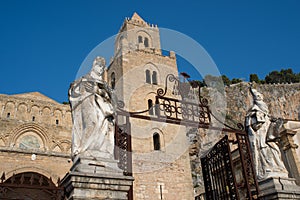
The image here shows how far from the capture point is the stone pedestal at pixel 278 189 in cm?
594

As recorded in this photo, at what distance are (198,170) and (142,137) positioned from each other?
13.4 metres

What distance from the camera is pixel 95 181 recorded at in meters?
3.91

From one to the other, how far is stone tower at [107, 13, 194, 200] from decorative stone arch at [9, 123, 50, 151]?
722 centimetres

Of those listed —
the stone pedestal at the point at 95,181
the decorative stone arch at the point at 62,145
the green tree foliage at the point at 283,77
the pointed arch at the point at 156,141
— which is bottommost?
the stone pedestal at the point at 95,181

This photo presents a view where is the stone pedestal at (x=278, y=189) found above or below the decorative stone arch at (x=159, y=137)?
below

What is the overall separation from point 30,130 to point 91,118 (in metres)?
22.4

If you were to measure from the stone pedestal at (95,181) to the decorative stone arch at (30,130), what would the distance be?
70.5 ft

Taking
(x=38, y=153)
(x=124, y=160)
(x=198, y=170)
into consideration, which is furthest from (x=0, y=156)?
(x=198, y=170)

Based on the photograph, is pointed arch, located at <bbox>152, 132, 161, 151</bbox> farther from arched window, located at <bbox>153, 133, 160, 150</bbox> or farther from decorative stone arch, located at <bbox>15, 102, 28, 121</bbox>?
decorative stone arch, located at <bbox>15, 102, 28, 121</bbox>

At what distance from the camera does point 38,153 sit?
669 inches

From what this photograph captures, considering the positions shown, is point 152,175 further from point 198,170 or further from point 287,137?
point 198,170

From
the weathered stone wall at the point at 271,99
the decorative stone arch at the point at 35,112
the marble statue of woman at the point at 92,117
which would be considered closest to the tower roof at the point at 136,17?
the decorative stone arch at the point at 35,112

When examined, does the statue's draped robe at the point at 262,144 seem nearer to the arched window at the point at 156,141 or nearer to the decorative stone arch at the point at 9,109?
the arched window at the point at 156,141

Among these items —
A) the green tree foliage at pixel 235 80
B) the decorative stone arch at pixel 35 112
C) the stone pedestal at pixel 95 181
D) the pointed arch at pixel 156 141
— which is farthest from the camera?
the green tree foliage at pixel 235 80
